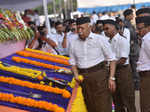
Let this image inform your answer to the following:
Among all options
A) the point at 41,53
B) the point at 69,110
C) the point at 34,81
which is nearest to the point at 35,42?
the point at 41,53

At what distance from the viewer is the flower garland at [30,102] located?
333cm

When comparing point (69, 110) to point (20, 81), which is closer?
point (69, 110)

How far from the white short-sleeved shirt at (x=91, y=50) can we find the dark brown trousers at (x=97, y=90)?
0.42ft

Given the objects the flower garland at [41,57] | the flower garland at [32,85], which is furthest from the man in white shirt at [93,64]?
the flower garland at [41,57]

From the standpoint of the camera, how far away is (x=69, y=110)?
3.48 metres

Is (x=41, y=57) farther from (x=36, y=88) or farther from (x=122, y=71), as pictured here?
(x=122, y=71)

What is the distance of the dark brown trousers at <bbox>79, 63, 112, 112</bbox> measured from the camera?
3250 mm

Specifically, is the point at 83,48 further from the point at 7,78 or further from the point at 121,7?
the point at 121,7

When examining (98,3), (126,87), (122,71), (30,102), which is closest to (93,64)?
(30,102)

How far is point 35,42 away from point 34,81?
213 centimetres

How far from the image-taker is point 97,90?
3.26 metres

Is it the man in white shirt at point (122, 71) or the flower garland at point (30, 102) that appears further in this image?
the man in white shirt at point (122, 71)

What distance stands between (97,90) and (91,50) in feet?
1.69

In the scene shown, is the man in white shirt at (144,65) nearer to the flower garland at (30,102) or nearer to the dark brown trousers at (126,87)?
the dark brown trousers at (126,87)
